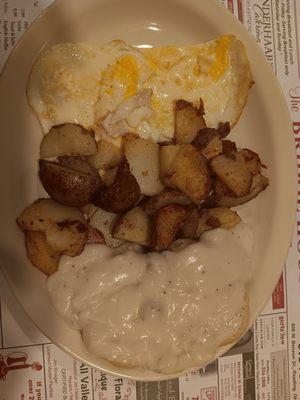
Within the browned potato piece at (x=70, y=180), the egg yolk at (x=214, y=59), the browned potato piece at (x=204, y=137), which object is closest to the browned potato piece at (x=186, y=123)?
the browned potato piece at (x=204, y=137)

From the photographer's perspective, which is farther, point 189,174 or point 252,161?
point 252,161

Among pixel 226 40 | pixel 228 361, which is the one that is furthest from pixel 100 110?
pixel 228 361

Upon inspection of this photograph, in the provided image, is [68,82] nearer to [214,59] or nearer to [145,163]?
[145,163]

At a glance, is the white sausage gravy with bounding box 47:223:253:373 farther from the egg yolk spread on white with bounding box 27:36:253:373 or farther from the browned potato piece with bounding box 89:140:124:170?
the browned potato piece with bounding box 89:140:124:170

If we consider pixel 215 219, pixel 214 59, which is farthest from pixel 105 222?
pixel 214 59

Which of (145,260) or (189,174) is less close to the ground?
(189,174)

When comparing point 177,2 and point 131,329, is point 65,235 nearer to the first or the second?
point 131,329

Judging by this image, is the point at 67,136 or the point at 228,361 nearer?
the point at 67,136
